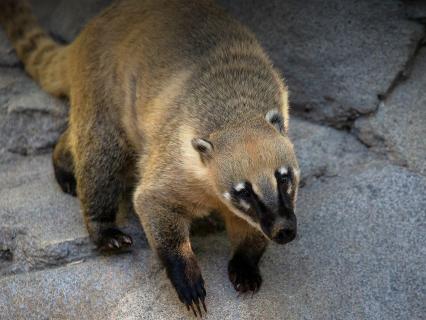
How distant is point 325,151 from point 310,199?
1.91ft

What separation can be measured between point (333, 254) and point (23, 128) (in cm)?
321

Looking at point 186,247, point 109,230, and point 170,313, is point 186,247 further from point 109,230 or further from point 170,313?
point 109,230

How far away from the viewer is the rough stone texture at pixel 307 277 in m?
4.75

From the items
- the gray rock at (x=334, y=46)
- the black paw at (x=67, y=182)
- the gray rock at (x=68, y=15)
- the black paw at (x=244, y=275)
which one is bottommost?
the black paw at (x=67, y=182)

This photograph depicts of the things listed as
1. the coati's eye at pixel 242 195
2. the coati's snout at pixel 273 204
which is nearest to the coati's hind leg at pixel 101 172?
the coati's eye at pixel 242 195

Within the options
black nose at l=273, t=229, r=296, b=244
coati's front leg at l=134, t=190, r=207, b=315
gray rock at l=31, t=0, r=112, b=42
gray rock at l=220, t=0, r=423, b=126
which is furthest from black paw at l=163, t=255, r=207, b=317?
gray rock at l=31, t=0, r=112, b=42

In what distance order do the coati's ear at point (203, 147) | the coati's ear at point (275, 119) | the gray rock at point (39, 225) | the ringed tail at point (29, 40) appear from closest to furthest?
the coati's ear at point (203, 147) < the coati's ear at point (275, 119) < the gray rock at point (39, 225) < the ringed tail at point (29, 40)

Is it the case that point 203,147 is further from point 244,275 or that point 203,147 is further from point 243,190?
point 244,275

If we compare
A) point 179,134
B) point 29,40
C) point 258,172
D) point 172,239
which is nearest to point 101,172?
point 179,134

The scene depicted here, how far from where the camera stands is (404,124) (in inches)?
231

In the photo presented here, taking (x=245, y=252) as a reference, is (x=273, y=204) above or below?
above

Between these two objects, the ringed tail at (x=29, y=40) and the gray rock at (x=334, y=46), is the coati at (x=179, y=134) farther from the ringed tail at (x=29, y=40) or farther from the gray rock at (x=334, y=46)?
the gray rock at (x=334, y=46)

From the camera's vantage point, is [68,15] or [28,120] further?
[68,15]

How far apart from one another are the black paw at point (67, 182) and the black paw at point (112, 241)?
774 mm
